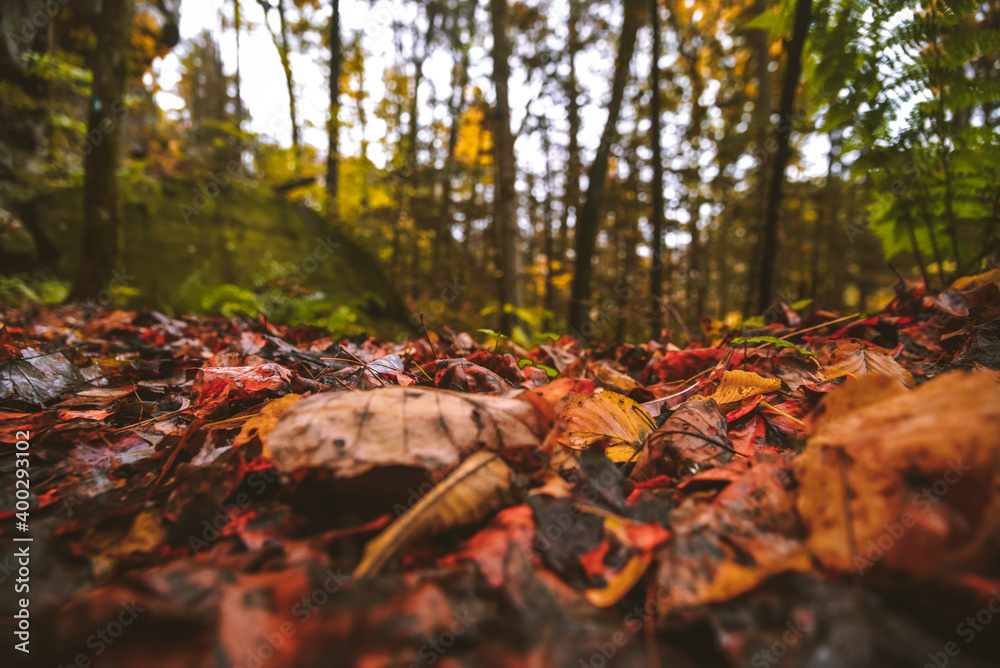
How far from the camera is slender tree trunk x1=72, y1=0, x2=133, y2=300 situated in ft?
13.5

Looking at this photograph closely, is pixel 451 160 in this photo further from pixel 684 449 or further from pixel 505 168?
pixel 684 449

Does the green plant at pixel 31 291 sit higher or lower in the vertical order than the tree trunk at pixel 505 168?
lower

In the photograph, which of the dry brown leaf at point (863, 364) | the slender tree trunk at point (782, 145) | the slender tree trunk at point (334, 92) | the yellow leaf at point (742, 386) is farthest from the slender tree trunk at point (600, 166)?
the slender tree trunk at point (334, 92)

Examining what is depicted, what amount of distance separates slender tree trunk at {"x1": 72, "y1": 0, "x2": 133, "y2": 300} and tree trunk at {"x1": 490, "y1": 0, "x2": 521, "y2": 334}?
421 centimetres

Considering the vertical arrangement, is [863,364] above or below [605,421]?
above

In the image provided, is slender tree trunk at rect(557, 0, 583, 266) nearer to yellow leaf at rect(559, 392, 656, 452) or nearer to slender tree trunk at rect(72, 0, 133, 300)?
slender tree trunk at rect(72, 0, 133, 300)

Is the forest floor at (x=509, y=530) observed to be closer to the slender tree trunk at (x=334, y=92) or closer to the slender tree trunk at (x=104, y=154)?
the slender tree trunk at (x=104, y=154)

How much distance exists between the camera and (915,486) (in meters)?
0.53

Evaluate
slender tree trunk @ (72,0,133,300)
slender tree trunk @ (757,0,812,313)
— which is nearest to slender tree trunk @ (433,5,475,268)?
slender tree trunk @ (72,0,133,300)

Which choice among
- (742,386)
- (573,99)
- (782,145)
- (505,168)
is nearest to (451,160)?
(573,99)

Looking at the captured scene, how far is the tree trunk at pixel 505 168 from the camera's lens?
5844 millimetres

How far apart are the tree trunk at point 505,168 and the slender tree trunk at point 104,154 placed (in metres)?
4.21

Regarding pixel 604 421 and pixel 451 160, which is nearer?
pixel 604 421

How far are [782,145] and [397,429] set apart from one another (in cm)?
337
